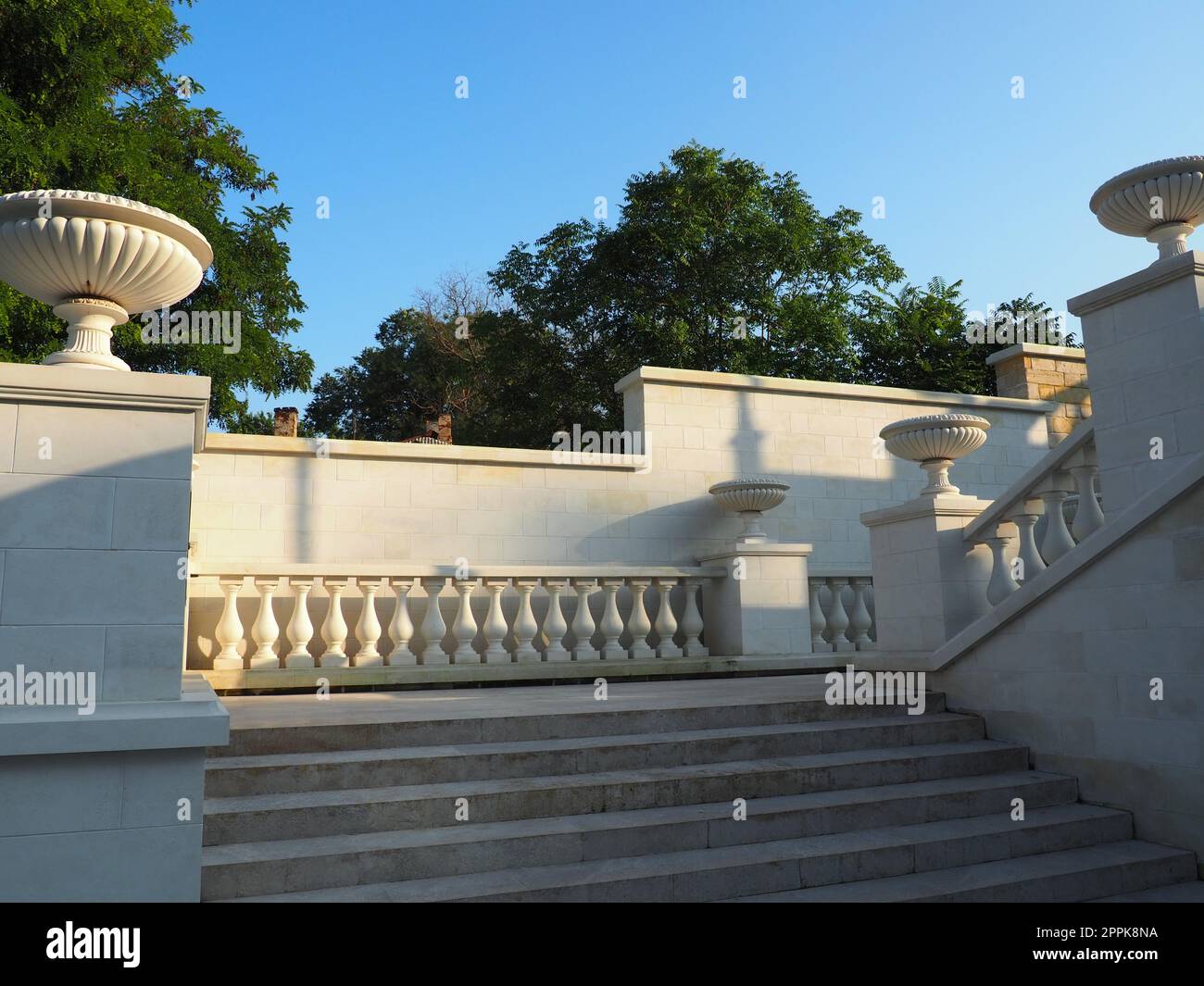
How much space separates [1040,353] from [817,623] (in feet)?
21.6

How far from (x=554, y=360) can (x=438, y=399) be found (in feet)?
32.7

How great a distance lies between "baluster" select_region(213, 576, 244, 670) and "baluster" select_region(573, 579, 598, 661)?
286 cm

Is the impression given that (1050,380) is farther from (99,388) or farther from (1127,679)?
(99,388)

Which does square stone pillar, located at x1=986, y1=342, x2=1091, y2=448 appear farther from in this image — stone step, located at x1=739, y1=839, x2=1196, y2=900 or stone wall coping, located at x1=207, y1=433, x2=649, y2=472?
stone step, located at x1=739, y1=839, x2=1196, y2=900

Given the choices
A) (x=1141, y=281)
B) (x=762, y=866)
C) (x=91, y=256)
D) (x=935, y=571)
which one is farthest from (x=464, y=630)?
(x=1141, y=281)

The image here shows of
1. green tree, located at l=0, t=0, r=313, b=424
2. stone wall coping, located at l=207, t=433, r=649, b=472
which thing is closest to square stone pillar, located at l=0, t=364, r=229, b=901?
stone wall coping, located at l=207, t=433, r=649, b=472

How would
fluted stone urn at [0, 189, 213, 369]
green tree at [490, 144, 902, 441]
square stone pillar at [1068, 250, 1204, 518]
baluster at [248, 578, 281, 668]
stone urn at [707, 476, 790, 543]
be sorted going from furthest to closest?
green tree at [490, 144, 902, 441] → stone urn at [707, 476, 790, 543] → baluster at [248, 578, 281, 668] → square stone pillar at [1068, 250, 1204, 518] → fluted stone urn at [0, 189, 213, 369]

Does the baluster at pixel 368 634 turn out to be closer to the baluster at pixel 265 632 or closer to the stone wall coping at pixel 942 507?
the baluster at pixel 265 632

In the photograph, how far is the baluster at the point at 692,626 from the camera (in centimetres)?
839

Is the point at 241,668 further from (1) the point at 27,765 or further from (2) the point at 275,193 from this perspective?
(2) the point at 275,193

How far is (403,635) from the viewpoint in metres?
7.21

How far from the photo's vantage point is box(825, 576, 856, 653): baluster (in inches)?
349

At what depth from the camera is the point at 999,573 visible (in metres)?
5.51
